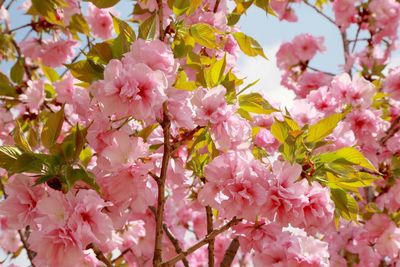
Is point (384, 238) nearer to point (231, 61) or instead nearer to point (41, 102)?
point (231, 61)

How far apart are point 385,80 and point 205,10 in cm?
188

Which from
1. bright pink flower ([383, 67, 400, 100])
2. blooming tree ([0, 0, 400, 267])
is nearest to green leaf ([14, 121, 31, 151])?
blooming tree ([0, 0, 400, 267])

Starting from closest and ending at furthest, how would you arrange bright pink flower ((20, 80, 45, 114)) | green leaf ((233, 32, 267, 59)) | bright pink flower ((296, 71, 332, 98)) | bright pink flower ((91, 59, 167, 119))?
Answer: bright pink flower ((91, 59, 167, 119)) < green leaf ((233, 32, 267, 59)) < bright pink flower ((20, 80, 45, 114)) < bright pink flower ((296, 71, 332, 98))

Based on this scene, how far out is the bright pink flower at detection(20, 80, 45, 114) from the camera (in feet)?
8.87

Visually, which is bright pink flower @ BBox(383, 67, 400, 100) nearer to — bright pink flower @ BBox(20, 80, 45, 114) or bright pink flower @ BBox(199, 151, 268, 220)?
bright pink flower @ BBox(20, 80, 45, 114)

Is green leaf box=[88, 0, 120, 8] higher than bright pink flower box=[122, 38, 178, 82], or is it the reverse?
green leaf box=[88, 0, 120, 8]

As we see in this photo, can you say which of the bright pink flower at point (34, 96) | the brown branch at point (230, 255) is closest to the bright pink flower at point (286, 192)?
the brown branch at point (230, 255)

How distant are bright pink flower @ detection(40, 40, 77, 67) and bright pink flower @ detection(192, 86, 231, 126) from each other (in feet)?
7.71

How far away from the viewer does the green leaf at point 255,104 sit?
62.1 inches

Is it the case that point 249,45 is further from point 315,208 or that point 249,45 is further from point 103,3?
point 315,208

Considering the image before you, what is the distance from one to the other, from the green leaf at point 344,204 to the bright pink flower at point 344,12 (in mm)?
3056

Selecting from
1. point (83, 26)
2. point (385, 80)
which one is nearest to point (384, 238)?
point (385, 80)

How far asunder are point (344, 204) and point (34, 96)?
173 cm

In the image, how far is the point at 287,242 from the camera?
5.47ft
